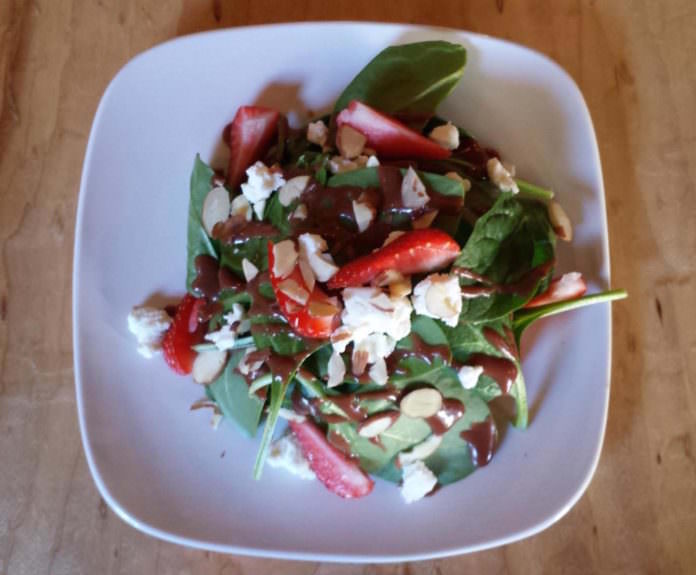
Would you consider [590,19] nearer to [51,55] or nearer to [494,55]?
[494,55]

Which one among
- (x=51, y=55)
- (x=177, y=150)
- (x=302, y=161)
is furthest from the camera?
(x=51, y=55)

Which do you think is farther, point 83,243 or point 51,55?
point 51,55

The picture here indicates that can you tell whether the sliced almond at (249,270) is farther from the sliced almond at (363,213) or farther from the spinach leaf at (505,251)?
the spinach leaf at (505,251)

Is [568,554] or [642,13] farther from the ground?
[642,13]

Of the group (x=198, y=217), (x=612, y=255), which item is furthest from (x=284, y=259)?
(x=612, y=255)

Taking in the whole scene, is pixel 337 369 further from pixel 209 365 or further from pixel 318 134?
pixel 318 134

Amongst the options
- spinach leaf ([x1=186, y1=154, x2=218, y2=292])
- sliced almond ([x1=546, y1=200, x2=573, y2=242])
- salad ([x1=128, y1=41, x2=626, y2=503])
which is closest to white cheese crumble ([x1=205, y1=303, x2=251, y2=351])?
salad ([x1=128, y1=41, x2=626, y2=503])

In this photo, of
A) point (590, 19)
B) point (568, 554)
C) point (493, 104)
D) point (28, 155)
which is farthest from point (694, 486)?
point (28, 155)
